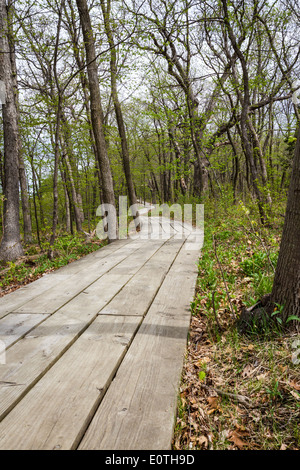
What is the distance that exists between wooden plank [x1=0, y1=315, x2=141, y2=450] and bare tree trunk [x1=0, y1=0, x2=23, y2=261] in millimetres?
5523

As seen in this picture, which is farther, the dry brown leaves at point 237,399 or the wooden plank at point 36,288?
the wooden plank at point 36,288

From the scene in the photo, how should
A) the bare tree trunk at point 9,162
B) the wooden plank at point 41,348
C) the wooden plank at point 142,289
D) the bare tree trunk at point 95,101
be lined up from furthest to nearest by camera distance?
the bare tree trunk at point 9,162 < the bare tree trunk at point 95,101 < the wooden plank at point 142,289 < the wooden plank at point 41,348

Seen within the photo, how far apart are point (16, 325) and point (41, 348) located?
504mm

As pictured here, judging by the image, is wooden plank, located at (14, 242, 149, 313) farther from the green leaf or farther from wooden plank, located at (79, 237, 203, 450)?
the green leaf

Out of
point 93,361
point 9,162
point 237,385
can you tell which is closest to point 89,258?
point 93,361

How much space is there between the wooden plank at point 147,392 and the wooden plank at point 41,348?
1.50 ft

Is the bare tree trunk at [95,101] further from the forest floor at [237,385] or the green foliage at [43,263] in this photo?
the forest floor at [237,385]

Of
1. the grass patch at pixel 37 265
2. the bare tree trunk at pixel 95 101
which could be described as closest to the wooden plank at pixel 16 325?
the grass patch at pixel 37 265

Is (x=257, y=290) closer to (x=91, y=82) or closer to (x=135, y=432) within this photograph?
(x=135, y=432)

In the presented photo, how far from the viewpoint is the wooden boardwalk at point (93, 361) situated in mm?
1181

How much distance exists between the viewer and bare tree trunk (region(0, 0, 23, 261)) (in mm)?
6367

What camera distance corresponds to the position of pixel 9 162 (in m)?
6.50

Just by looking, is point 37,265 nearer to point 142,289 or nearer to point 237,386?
point 142,289

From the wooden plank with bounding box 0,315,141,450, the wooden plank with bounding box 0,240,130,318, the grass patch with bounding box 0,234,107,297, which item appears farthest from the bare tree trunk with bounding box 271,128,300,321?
the grass patch with bounding box 0,234,107,297
